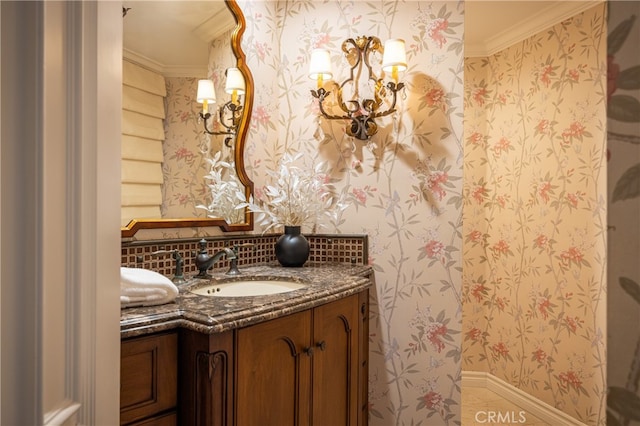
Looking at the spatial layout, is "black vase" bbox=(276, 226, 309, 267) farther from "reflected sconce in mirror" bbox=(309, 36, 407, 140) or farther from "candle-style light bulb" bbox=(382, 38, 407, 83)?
"candle-style light bulb" bbox=(382, 38, 407, 83)

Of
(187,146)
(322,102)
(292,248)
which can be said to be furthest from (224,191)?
(322,102)

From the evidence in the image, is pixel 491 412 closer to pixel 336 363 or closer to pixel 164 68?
pixel 336 363

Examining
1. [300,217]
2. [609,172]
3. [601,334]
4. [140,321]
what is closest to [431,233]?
[300,217]

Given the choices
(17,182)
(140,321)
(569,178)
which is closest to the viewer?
(17,182)

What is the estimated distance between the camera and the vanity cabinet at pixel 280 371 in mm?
985

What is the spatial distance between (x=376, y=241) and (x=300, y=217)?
40 centimetres

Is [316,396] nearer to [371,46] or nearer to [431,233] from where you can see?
[431,233]

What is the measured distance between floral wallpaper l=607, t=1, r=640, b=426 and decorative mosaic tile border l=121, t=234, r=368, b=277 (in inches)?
54.3

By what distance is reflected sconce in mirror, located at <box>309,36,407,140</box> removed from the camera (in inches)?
74.8

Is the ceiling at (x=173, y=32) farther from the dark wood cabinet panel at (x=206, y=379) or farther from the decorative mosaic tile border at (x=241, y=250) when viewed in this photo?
the dark wood cabinet panel at (x=206, y=379)

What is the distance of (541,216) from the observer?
2529mm

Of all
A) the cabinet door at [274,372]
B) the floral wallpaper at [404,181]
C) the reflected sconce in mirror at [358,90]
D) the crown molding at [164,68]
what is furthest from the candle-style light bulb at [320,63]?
the cabinet door at [274,372]

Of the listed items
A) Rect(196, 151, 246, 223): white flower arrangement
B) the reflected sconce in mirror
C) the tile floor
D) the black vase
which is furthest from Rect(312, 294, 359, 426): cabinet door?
the tile floor

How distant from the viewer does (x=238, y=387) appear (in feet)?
3.36
